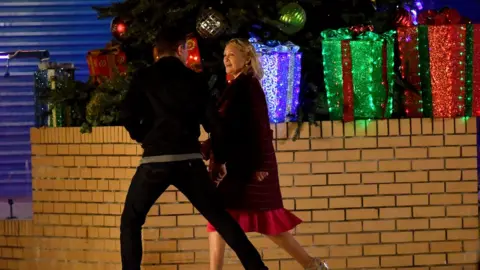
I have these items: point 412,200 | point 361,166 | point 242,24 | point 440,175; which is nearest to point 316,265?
Result: point 361,166

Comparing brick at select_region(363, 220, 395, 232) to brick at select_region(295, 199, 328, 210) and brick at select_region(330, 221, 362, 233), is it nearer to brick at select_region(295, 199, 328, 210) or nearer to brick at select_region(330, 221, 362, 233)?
brick at select_region(330, 221, 362, 233)

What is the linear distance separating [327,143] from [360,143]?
10.0 inches

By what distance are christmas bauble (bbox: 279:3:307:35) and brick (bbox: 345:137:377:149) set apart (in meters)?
1.00

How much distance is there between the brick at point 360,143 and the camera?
7.52m

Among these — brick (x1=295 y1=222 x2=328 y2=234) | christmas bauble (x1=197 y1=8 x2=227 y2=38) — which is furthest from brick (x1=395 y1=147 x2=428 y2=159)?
christmas bauble (x1=197 y1=8 x2=227 y2=38)

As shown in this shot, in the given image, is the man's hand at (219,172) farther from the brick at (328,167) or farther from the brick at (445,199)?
the brick at (445,199)

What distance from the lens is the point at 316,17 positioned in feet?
A: 28.0

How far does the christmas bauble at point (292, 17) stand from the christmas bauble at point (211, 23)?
0.47 metres

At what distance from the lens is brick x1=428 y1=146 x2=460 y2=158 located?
7531 millimetres

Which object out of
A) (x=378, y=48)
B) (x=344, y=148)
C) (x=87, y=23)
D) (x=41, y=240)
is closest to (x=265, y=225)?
(x=344, y=148)

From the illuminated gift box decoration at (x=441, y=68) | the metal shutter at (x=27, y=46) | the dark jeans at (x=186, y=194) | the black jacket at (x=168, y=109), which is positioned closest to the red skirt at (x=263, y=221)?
the dark jeans at (x=186, y=194)

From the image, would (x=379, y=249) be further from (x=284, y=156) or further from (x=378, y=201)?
(x=284, y=156)

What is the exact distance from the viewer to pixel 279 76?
7566 mm

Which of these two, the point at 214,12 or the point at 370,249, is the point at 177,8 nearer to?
the point at 214,12
